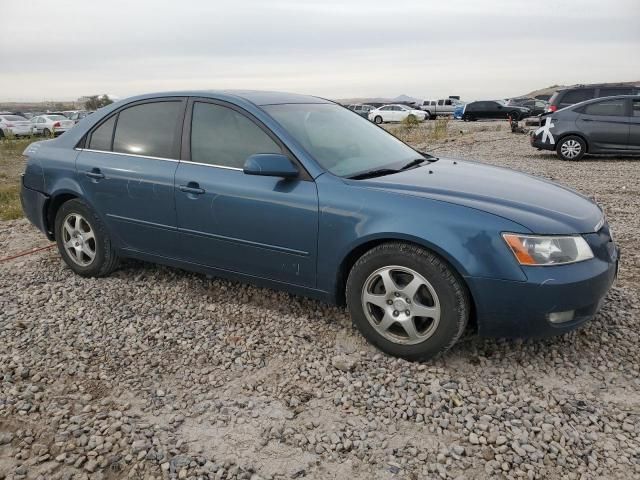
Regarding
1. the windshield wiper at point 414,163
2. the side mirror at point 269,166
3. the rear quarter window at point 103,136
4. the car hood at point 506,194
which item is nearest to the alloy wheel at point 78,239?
the rear quarter window at point 103,136

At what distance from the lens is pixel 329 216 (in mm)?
3287

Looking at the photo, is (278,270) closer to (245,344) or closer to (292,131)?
(245,344)

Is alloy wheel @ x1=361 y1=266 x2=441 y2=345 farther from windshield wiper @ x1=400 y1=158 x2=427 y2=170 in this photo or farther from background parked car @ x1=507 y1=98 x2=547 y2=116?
background parked car @ x1=507 y1=98 x2=547 y2=116

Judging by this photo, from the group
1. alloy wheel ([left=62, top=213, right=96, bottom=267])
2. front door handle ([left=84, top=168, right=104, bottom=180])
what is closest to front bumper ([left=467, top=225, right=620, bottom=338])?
front door handle ([left=84, top=168, right=104, bottom=180])

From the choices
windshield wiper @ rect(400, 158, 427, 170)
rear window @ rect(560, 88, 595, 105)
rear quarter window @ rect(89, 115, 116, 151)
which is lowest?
windshield wiper @ rect(400, 158, 427, 170)

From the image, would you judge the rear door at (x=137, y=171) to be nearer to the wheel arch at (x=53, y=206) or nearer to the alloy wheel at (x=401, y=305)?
the wheel arch at (x=53, y=206)

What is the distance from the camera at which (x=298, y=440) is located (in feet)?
8.51

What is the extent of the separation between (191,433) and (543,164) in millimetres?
10333

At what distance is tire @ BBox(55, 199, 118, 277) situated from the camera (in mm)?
4500

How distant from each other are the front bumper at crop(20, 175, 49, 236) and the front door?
1.67 metres

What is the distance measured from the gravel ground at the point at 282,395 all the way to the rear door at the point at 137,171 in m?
0.56

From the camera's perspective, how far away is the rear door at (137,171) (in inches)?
158

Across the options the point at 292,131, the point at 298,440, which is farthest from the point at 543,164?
the point at 298,440

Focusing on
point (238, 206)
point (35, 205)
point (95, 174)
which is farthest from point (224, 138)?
point (35, 205)
